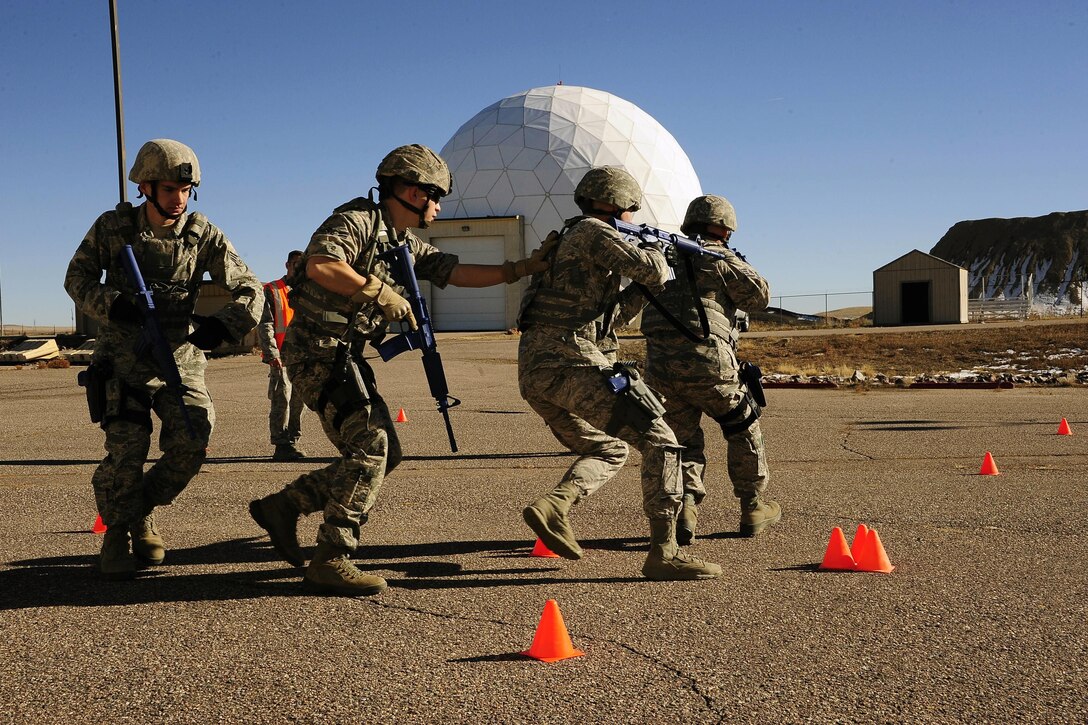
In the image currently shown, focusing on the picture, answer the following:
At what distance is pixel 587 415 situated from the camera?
501 cm

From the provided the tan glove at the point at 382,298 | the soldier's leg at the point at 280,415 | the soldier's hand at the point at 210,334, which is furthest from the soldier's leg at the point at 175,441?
the soldier's leg at the point at 280,415

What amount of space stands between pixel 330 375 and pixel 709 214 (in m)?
2.43

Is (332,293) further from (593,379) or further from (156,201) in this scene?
(593,379)

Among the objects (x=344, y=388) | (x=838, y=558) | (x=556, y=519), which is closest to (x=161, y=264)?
(x=344, y=388)

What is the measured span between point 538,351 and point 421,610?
1.33m

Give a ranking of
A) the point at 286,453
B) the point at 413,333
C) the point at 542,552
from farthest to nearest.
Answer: the point at 286,453 → the point at 542,552 → the point at 413,333

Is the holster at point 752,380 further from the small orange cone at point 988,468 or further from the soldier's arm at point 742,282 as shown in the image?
the small orange cone at point 988,468

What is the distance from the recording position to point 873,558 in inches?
200

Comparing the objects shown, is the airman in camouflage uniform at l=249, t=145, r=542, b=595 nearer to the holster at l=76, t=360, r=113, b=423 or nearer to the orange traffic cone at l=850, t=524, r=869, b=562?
the holster at l=76, t=360, r=113, b=423

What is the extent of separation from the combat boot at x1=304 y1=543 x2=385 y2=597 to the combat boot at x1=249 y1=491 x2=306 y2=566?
13.2 inches

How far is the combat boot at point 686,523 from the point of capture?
5621mm

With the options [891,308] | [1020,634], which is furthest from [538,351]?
[891,308]

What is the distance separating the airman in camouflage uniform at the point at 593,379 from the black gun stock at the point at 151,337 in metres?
1.57

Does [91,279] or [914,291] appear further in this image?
[914,291]
